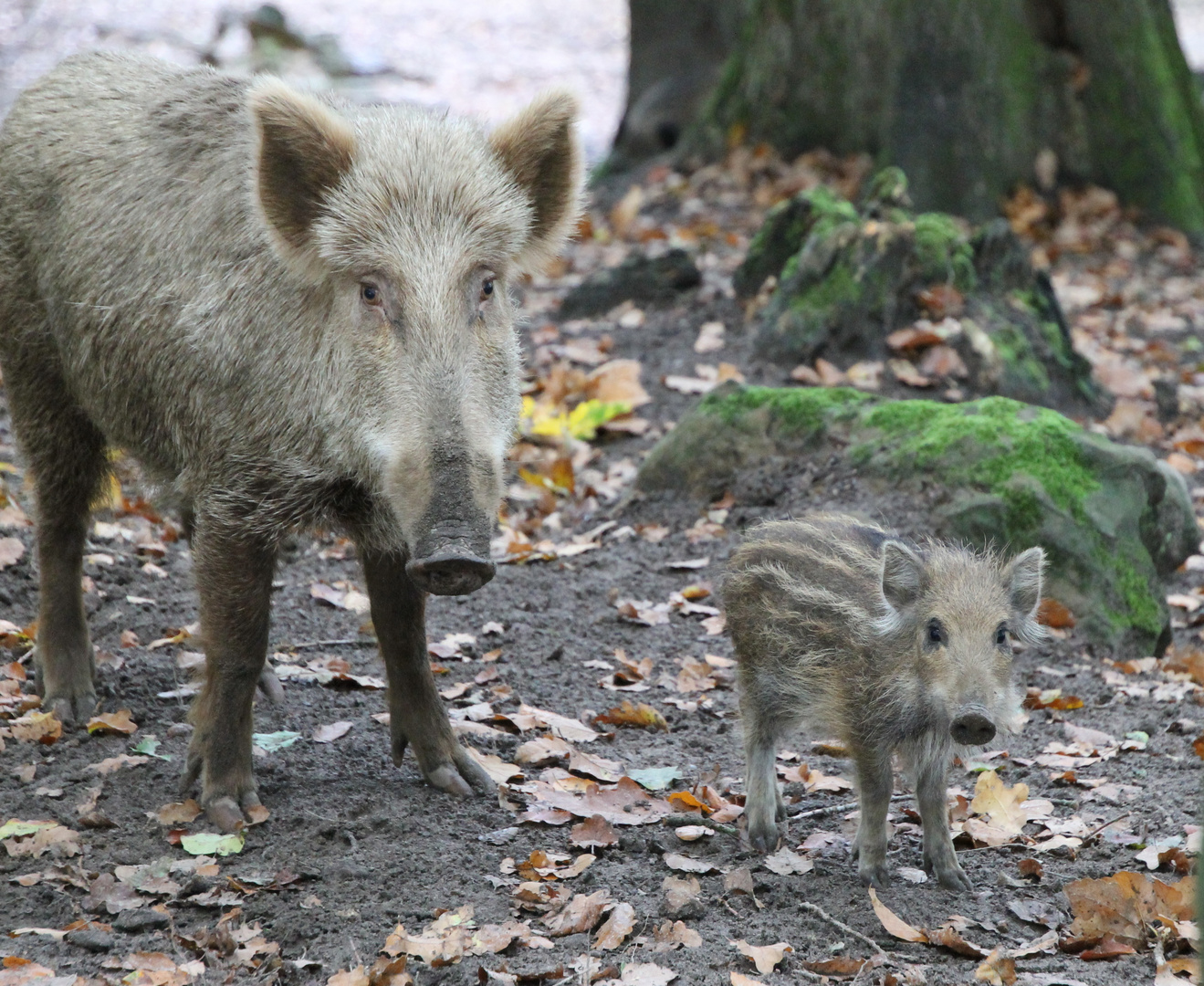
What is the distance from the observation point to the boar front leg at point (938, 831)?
4.22m

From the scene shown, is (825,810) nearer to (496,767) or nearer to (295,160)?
(496,767)

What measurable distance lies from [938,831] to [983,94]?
353 inches

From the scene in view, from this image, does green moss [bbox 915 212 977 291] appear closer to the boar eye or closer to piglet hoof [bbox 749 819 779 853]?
the boar eye

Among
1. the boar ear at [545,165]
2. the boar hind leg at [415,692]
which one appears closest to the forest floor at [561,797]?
the boar hind leg at [415,692]

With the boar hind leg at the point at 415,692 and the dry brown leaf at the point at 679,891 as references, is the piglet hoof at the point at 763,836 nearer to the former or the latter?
the dry brown leaf at the point at 679,891

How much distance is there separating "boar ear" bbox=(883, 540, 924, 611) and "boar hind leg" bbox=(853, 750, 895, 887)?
1.59ft

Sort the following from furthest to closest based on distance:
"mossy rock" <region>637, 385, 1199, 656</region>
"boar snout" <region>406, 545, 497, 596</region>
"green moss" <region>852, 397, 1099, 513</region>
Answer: "green moss" <region>852, 397, 1099, 513</region> → "mossy rock" <region>637, 385, 1199, 656</region> → "boar snout" <region>406, 545, 497, 596</region>

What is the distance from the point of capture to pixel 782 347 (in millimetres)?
8781

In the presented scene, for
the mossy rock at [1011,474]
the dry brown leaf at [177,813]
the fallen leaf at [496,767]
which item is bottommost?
the fallen leaf at [496,767]

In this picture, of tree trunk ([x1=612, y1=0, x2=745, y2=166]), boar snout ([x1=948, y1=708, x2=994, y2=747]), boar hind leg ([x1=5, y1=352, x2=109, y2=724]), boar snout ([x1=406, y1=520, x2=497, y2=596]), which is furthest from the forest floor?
tree trunk ([x1=612, y1=0, x2=745, y2=166])

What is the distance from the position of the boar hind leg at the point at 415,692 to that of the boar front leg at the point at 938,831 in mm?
1554

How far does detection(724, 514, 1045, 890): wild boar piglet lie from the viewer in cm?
409

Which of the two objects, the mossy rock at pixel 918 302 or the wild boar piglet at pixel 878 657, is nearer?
the wild boar piglet at pixel 878 657

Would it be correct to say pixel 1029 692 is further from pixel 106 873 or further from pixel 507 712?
pixel 106 873
